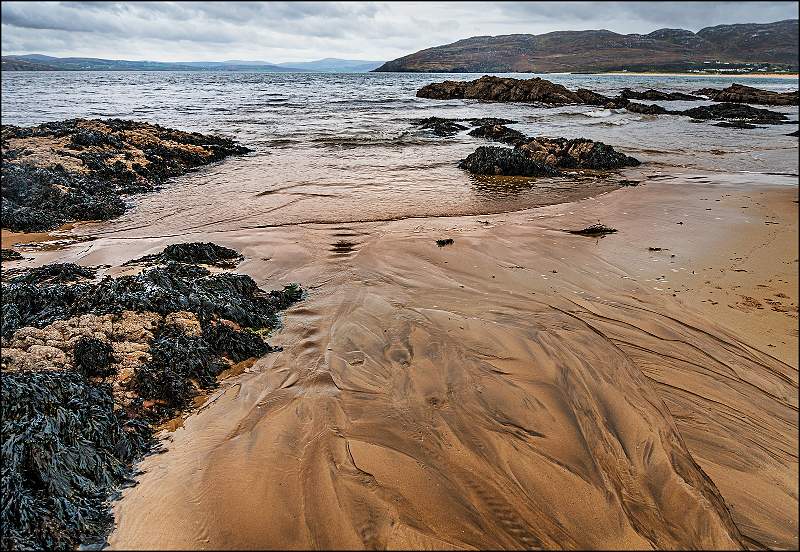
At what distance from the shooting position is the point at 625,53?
418ft

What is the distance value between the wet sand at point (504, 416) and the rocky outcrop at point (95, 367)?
26cm

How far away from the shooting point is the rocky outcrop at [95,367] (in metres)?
2.63

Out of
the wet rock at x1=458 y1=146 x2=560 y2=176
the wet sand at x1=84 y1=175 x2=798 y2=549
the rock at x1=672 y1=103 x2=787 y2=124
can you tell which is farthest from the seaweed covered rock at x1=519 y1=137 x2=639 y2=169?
the rock at x1=672 y1=103 x2=787 y2=124

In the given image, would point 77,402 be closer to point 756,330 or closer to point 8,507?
point 8,507

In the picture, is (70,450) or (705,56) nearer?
(70,450)

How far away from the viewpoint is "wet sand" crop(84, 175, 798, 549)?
2.52m

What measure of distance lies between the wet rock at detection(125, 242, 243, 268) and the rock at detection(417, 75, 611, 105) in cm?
3902

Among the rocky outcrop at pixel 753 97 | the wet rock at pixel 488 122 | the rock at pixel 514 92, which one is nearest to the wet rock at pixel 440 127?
the wet rock at pixel 488 122

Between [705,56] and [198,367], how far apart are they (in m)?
156

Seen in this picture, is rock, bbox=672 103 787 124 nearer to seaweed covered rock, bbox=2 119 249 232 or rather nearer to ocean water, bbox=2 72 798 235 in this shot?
ocean water, bbox=2 72 798 235

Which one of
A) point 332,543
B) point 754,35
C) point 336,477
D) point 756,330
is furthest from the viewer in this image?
point 754,35

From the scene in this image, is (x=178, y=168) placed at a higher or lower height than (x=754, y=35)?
lower

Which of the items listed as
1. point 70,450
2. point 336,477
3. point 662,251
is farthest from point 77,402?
point 662,251

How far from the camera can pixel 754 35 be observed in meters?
120
